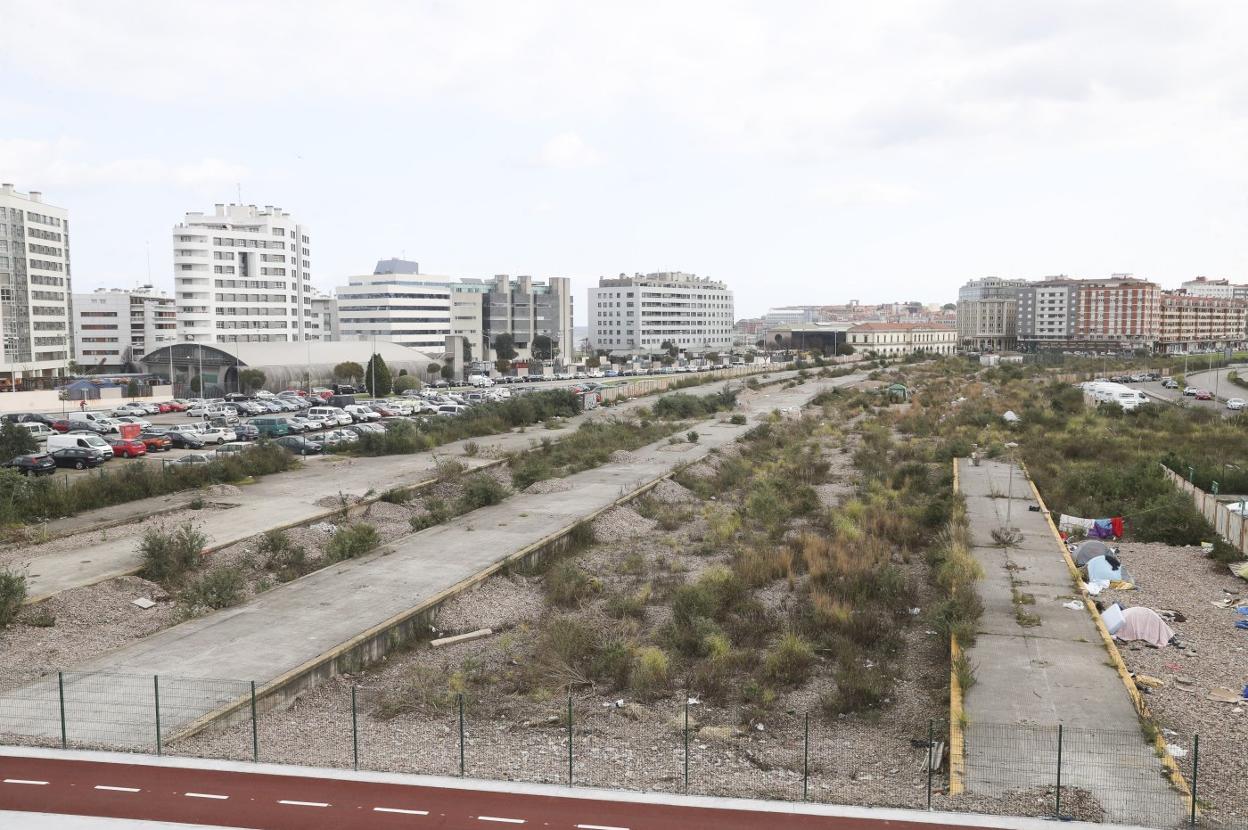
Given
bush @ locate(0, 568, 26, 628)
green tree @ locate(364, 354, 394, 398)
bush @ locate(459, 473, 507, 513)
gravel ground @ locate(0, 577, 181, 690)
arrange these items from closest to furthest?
gravel ground @ locate(0, 577, 181, 690), bush @ locate(0, 568, 26, 628), bush @ locate(459, 473, 507, 513), green tree @ locate(364, 354, 394, 398)

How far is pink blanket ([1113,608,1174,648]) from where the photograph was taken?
1720 centimetres

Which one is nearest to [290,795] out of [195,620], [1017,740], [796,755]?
[796,755]

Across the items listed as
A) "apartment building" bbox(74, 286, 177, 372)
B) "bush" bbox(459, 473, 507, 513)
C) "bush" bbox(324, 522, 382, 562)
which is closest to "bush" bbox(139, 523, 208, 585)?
"bush" bbox(324, 522, 382, 562)

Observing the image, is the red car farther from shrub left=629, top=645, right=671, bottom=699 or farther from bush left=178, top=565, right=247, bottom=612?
shrub left=629, top=645, right=671, bottom=699

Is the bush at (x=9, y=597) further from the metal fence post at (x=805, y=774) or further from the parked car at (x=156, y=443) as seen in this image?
the parked car at (x=156, y=443)

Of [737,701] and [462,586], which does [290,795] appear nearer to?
[737,701]

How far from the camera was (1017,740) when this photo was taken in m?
12.4

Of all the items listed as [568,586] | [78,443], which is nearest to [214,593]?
[568,586]

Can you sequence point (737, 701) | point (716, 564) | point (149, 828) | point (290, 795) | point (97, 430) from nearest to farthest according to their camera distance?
1. point (149, 828)
2. point (290, 795)
3. point (737, 701)
4. point (716, 564)
5. point (97, 430)

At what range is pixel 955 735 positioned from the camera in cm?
1246

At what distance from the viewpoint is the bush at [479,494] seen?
2948cm

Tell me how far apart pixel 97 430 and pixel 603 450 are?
27480 mm

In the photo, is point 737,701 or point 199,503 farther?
point 199,503

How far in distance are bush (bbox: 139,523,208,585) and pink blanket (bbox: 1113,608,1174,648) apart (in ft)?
62.4
